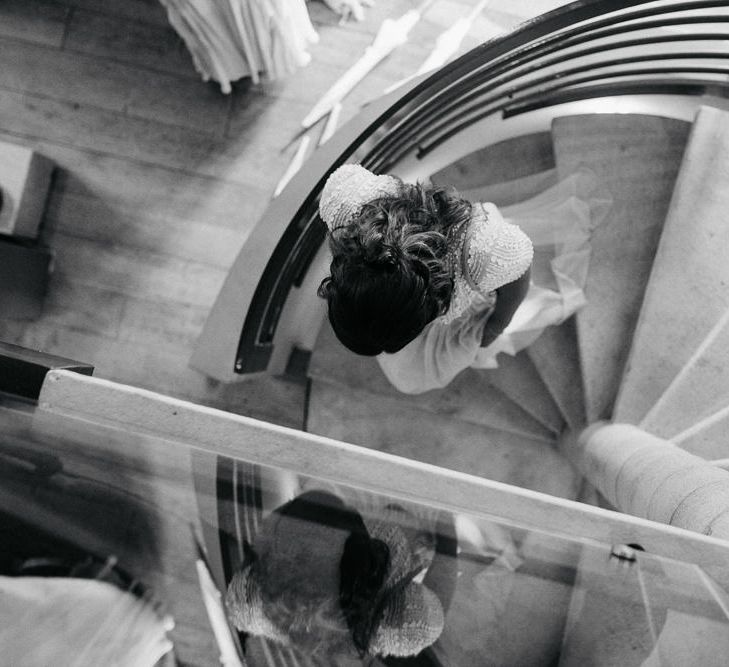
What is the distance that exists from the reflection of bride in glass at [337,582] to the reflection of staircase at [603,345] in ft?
4.10

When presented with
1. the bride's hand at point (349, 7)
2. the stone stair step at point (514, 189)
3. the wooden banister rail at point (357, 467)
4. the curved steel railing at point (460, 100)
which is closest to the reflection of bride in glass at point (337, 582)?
the wooden banister rail at point (357, 467)

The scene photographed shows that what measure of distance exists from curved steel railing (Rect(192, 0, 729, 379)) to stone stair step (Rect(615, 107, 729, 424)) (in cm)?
30

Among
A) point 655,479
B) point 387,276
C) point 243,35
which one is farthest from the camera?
point 243,35

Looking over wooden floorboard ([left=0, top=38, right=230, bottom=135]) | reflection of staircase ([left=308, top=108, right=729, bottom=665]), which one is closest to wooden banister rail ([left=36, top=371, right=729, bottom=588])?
reflection of staircase ([left=308, top=108, right=729, bottom=665])

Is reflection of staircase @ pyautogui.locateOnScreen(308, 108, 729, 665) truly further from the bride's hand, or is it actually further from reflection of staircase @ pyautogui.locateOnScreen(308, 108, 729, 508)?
the bride's hand

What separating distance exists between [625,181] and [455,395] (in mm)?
1063

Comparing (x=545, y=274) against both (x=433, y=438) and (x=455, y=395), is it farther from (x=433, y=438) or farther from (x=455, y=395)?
(x=433, y=438)

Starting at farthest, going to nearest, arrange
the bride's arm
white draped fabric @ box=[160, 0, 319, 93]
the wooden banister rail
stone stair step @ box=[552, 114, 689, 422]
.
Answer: stone stair step @ box=[552, 114, 689, 422], white draped fabric @ box=[160, 0, 319, 93], the bride's arm, the wooden banister rail

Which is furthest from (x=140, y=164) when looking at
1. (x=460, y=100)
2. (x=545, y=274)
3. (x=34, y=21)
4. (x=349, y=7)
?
(x=545, y=274)

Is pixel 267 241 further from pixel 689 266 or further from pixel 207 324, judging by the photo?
pixel 689 266

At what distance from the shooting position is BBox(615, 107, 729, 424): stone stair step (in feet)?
7.57

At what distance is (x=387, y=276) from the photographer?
1.39 meters

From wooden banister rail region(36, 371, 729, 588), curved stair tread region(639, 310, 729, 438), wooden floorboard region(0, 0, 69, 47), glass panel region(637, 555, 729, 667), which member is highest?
wooden floorboard region(0, 0, 69, 47)

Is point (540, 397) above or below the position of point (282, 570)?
above
